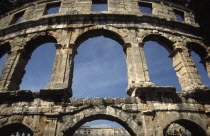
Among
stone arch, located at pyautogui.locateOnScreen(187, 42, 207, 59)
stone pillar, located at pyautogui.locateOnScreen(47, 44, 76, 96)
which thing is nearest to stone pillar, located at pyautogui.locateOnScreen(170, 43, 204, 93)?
stone arch, located at pyautogui.locateOnScreen(187, 42, 207, 59)

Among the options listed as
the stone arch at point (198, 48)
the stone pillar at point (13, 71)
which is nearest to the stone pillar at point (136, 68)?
the stone arch at point (198, 48)

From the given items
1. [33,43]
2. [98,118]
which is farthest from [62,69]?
[33,43]

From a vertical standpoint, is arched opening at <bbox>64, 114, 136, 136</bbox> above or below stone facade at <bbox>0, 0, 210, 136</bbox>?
below

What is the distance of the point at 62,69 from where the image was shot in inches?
252

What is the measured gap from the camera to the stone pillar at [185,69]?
256 inches

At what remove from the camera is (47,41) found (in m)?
8.20

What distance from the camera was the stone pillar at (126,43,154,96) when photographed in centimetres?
595

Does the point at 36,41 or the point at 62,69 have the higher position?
the point at 36,41

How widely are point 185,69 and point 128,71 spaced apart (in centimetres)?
260

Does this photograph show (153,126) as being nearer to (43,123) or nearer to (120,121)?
(120,121)

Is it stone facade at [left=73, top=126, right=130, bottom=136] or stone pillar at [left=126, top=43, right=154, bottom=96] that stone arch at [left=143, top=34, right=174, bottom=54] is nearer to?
stone pillar at [left=126, top=43, right=154, bottom=96]

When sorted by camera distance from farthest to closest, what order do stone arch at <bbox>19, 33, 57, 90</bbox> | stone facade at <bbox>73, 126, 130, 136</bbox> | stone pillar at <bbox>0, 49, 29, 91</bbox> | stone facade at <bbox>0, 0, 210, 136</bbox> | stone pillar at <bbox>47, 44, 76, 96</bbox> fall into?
stone facade at <bbox>73, 126, 130, 136</bbox> < stone arch at <bbox>19, 33, 57, 90</bbox> < stone pillar at <bbox>0, 49, 29, 91</bbox> < stone pillar at <bbox>47, 44, 76, 96</bbox> < stone facade at <bbox>0, 0, 210, 136</bbox>

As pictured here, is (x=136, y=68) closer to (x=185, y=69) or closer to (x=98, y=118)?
(x=185, y=69)

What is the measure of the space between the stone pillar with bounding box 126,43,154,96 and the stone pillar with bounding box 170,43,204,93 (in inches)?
71.4
